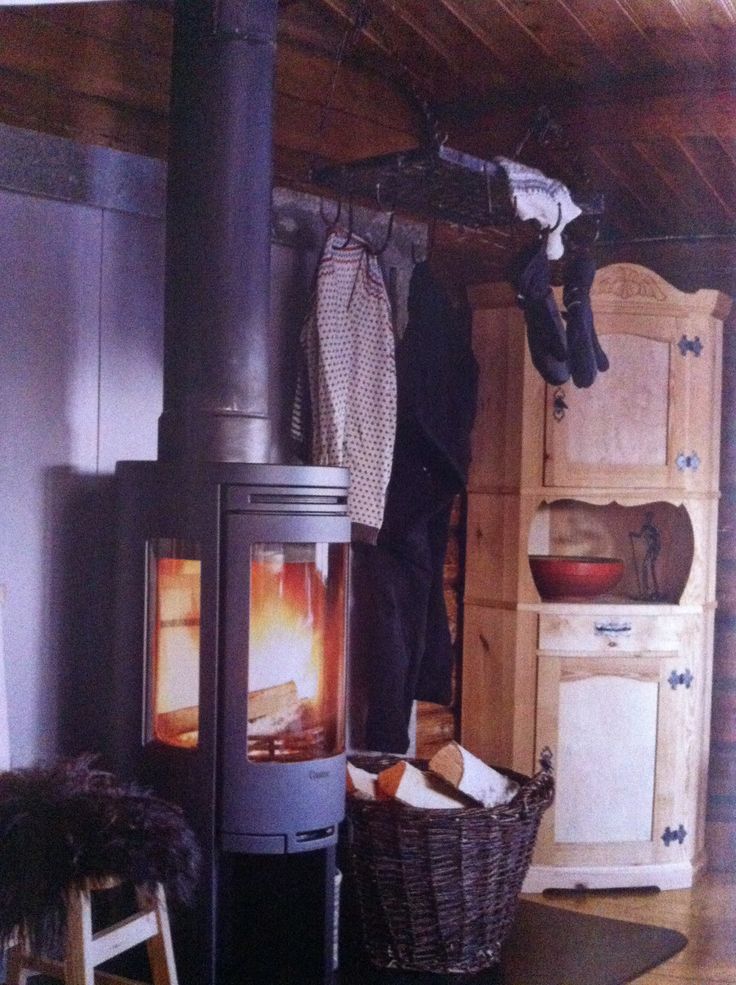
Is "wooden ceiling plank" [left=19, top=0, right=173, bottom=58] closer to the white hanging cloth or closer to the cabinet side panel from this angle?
the white hanging cloth

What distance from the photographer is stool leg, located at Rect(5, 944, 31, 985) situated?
2393mm

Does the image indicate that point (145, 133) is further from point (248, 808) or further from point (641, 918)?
point (641, 918)

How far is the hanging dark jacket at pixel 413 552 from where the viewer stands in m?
3.46

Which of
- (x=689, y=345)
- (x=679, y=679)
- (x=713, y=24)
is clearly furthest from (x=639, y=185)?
(x=679, y=679)

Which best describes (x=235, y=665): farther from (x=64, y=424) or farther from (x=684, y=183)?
(x=684, y=183)

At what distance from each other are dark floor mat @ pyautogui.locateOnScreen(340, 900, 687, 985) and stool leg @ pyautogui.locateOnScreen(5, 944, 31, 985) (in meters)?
0.72

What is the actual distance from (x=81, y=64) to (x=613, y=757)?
232 centimetres

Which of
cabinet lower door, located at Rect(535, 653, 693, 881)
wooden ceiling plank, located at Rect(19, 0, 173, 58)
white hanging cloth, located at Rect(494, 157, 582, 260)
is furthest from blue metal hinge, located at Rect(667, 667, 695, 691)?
wooden ceiling plank, located at Rect(19, 0, 173, 58)

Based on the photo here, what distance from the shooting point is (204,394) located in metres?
2.63

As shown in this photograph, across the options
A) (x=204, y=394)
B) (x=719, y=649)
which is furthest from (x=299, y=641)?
(x=719, y=649)

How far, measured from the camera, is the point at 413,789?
2955 millimetres

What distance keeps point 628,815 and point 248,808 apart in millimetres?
1575

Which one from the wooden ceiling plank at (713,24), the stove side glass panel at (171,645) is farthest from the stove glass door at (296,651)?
the wooden ceiling plank at (713,24)

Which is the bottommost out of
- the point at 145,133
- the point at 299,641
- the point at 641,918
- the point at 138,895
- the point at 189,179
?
the point at 641,918
